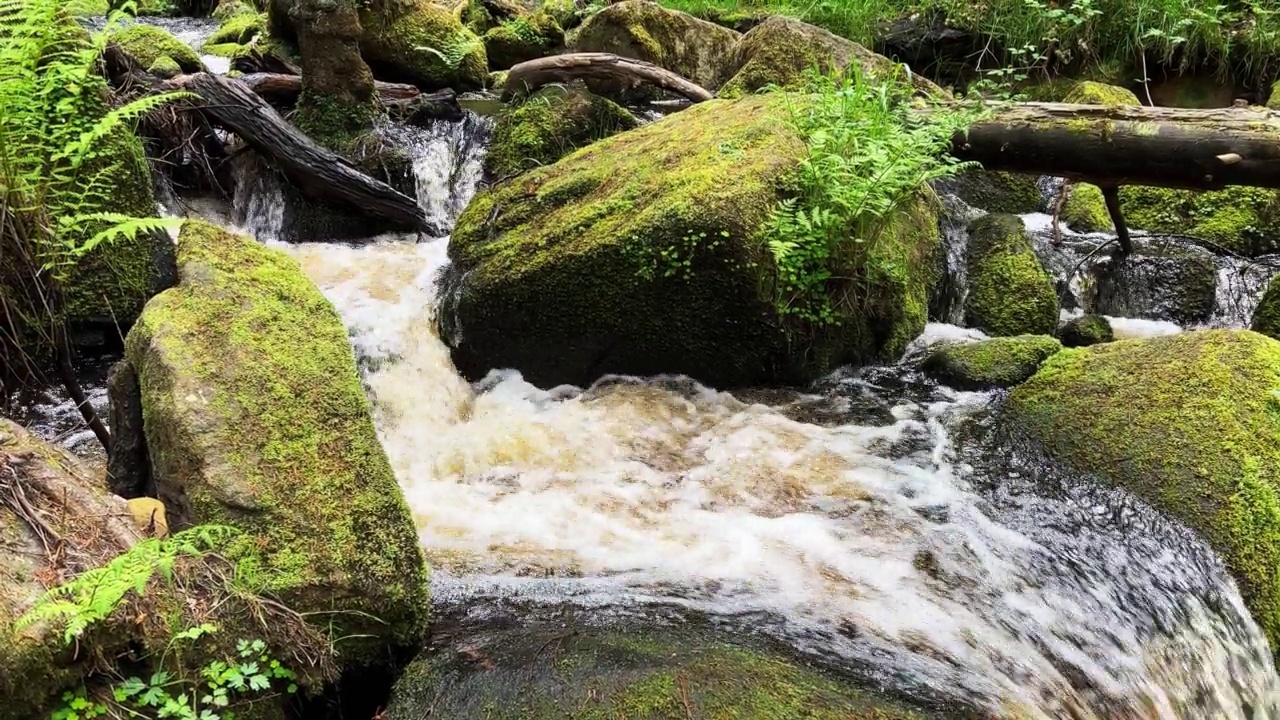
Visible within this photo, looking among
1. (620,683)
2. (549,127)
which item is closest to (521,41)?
(549,127)

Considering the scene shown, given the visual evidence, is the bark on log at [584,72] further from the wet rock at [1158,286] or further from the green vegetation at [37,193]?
the wet rock at [1158,286]

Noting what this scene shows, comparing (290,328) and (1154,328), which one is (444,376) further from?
(1154,328)

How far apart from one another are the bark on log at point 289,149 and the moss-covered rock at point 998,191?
5.13 meters

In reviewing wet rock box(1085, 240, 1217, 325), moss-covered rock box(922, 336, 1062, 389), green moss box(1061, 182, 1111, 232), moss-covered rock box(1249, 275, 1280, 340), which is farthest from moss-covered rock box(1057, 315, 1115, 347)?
green moss box(1061, 182, 1111, 232)

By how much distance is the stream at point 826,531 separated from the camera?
2.84 meters

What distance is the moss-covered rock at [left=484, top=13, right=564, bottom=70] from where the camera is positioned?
1092 centimetres

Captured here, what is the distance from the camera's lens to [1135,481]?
11.8 ft

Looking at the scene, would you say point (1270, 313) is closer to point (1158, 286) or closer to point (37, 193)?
point (1158, 286)

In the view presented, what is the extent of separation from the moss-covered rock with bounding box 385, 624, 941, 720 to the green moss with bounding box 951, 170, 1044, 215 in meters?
5.74

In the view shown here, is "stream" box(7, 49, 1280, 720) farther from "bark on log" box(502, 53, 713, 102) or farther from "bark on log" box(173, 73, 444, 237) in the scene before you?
"bark on log" box(502, 53, 713, 102)

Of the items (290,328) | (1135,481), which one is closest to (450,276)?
(290,328)

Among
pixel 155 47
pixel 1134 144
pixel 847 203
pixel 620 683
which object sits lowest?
pixel 620 683

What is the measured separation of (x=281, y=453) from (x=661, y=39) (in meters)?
8.29

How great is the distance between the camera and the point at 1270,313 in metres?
5.40
